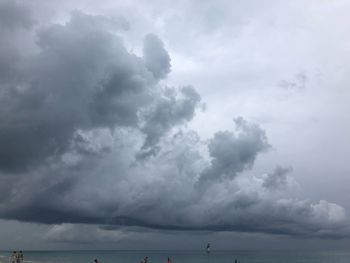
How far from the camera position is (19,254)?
279 feet
